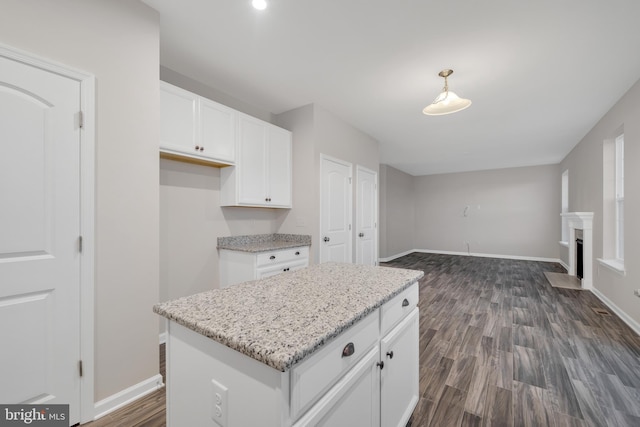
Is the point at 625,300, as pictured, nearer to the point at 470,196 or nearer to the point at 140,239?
the point at 140,239

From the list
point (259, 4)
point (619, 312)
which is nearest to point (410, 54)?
point (259, 4)

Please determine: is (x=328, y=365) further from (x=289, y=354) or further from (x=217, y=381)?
(x=217, y=381)

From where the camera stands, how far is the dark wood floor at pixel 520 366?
1.61m

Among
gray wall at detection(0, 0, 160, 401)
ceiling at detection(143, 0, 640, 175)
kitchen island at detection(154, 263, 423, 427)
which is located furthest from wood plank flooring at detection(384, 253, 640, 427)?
ceiling at detection(143, 0, 640, 175)

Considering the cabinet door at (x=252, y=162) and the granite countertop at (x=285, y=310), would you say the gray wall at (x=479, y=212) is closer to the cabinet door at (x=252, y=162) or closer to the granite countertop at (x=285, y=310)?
the cabinet door at (x=252, y=162)

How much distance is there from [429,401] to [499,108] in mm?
3520

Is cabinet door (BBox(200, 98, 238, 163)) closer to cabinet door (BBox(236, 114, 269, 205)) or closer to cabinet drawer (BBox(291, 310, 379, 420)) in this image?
cabinet door (BBox(236, 114, 269, 205))

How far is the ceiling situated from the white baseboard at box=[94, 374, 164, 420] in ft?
8.52

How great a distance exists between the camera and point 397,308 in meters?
1.32

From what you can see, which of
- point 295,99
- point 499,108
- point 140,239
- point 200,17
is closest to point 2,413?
Answer: point 140,239

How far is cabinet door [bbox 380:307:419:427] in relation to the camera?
3.94 feet

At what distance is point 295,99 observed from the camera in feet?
10.6

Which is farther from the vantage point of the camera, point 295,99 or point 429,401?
point 295,99

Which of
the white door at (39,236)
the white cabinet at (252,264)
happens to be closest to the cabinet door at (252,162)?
the white cabinet at (252,264)
